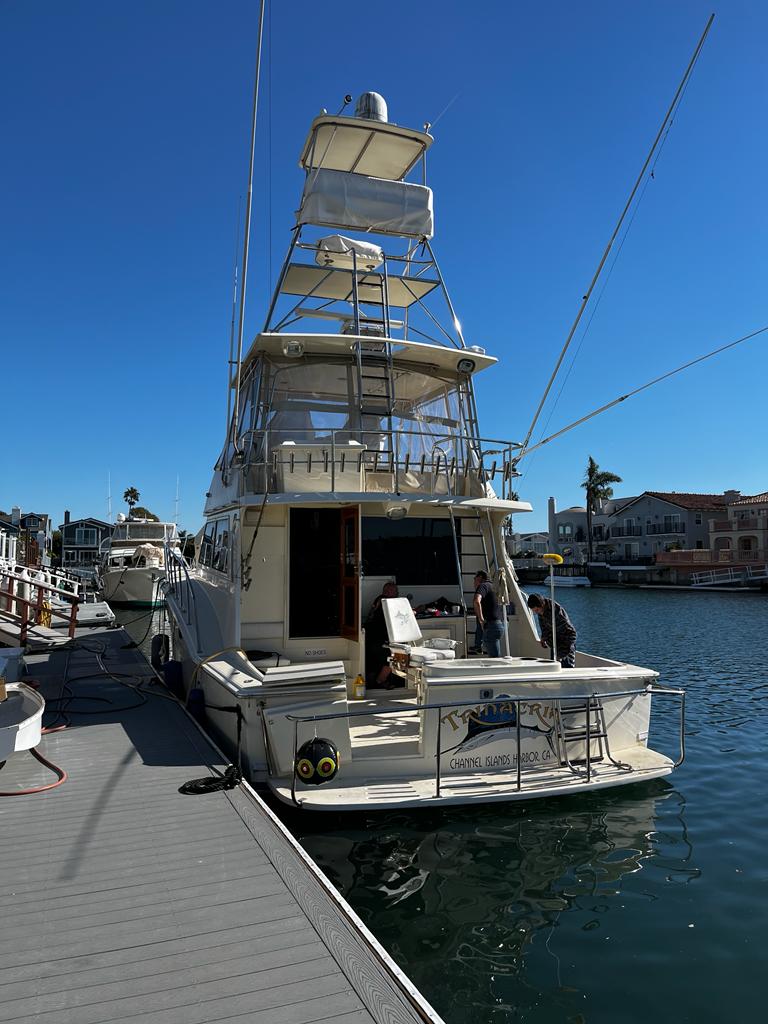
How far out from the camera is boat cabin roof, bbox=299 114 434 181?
10.6 m

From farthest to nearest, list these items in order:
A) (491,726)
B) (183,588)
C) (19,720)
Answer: (183,588)
(19,720)
(491,726)

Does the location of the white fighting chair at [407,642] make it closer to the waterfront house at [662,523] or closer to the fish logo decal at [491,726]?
the fish logo decal at [491,726]

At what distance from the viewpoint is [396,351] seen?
998 cm

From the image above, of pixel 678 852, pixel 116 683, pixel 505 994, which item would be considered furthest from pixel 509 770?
pixel 116 683

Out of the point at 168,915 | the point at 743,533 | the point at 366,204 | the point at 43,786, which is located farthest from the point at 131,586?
the point at 743,533

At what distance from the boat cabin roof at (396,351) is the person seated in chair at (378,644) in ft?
10.5

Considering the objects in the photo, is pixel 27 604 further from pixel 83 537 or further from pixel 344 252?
pixel 83 537

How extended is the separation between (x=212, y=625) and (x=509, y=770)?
4.75 meters

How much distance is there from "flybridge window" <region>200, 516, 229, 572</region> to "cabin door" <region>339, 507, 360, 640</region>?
5.45 feet

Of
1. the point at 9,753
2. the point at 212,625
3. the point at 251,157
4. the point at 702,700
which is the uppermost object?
the point at 251,157

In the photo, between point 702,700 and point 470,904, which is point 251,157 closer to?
point 470,904

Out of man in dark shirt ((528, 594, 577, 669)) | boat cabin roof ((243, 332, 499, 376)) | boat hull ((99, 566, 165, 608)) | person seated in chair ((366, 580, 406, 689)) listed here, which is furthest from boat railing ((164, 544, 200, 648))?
boat hull ((99, 566, 165, 608))

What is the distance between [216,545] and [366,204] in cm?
570

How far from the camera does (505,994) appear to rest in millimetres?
4301
